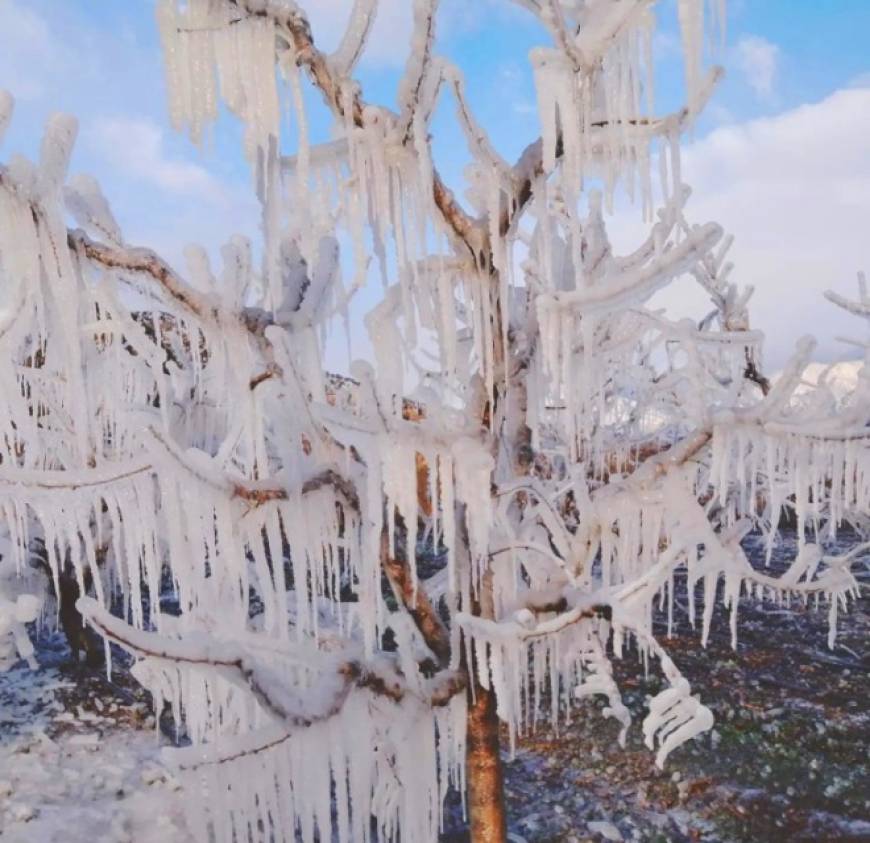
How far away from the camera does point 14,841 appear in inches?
171

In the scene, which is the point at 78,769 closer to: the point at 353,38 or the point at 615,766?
the point at 615,766

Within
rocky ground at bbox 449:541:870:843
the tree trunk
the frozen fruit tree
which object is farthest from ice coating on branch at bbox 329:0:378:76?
rocky ground at bbox 449:541:870:843

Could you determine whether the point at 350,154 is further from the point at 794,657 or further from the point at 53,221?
the point at 794,657

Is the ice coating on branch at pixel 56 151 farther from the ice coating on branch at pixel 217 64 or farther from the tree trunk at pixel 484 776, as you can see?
the tree trunk at pixel 484 776

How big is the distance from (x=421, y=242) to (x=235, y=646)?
1.75 meters

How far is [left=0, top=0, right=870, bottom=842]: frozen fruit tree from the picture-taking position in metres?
2.57

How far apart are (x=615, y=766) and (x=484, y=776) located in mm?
2206

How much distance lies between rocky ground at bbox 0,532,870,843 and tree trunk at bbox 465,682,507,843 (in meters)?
1.03

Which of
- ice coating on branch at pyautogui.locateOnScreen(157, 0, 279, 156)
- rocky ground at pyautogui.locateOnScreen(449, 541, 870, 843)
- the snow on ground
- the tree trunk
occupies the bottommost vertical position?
rocky ground at pyautogui.locateOnScreen(449, 541, 870, 843)

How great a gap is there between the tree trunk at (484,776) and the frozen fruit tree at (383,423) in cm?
1

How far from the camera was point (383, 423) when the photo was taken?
2.65m

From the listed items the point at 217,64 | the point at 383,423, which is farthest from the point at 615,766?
the point at 217,64

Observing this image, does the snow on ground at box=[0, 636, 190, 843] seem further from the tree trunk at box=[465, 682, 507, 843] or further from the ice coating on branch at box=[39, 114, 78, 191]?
the ice coating on branch at box=[39, 114, 78, 191]

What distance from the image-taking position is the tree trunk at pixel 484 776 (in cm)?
356
